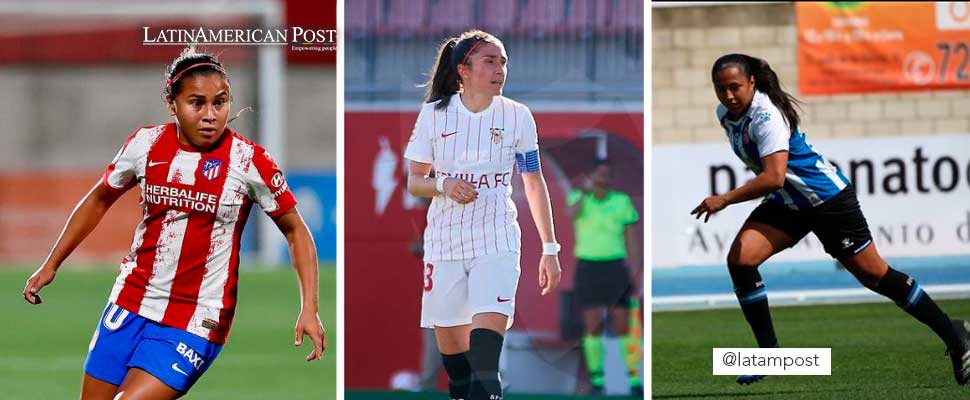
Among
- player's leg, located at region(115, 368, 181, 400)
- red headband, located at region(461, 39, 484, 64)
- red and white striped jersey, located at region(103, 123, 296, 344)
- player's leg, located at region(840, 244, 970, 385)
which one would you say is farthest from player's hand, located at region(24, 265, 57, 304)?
player's leg, located at region(840, 244, 970, 385)

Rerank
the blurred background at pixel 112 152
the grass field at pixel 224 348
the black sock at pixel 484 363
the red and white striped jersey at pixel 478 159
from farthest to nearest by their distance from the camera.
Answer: the blurred background at pixel 112 152 → the grass field at pixel 224 348 → the black sock at pixel 484 363 → the red and white striped jersey at pixel 478 159

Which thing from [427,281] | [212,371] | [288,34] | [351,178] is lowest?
[212,371]

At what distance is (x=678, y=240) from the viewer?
8.34 m

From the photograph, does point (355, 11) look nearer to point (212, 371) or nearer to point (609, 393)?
point (609, 393)

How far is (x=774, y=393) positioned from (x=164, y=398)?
2713mm

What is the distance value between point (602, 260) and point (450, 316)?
0.64 meters

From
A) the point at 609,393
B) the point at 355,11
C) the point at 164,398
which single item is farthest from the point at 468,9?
the point at 164,398

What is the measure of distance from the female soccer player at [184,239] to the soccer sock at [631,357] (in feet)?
5.22

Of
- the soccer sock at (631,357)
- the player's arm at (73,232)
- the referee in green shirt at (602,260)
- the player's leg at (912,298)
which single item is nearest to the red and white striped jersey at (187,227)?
the player's arm at (73,232)

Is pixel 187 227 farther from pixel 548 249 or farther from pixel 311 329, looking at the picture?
pixel 548 249

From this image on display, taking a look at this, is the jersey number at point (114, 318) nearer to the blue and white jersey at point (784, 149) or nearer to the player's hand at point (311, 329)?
the player's hand at point (311, 329)

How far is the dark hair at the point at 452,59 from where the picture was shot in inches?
219

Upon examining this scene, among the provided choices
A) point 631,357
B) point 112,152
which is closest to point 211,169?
point 631,357

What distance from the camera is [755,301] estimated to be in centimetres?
610
